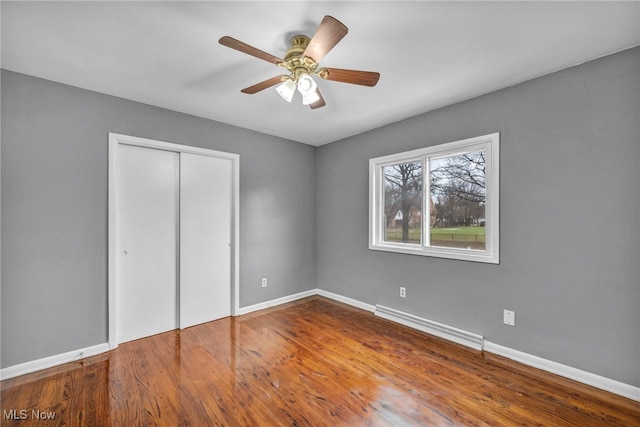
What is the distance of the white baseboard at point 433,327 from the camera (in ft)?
8.59

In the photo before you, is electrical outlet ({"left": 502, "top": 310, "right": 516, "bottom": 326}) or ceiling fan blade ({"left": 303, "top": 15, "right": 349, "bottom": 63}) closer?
ceiling fan blade ({"left": 303, "top": 15, "right": 349, "bottom": 63})

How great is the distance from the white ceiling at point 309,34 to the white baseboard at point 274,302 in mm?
2545

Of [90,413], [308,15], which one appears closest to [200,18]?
[308,15]

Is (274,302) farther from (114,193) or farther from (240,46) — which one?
(240,46)

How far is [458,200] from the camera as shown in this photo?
2881 mm

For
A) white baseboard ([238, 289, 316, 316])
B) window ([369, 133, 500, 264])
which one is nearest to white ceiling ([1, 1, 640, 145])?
window ([369, 133, 500, 264])

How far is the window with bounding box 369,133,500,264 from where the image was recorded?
8.59 feet

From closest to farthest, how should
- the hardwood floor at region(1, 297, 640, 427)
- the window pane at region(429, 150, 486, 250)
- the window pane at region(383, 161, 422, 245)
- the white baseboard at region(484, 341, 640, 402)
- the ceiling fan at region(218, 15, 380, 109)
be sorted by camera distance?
the ceiling fan at region(218, 15, 380, 109) → the hardwood floor at region(1, 297, 640, 427) → the white baseboard at region(484, 341, 640, 402) → the window pane at region(429, 150, 486, 250) → the window pane at region(383, 161, 422, 245)

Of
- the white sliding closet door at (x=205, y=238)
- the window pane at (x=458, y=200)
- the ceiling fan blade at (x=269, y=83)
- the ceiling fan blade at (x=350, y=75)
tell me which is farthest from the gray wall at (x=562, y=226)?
the white sliding closet door at (x=205, y=238)

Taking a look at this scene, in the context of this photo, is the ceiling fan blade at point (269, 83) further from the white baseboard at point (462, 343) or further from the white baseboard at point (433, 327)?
the white baseboard at point (433, 327)

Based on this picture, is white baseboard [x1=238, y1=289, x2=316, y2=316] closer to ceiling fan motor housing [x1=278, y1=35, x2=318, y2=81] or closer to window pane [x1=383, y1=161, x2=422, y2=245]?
window pane [x1=383, y1=161, x2=422, y2=245]

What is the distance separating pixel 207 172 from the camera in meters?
3.29

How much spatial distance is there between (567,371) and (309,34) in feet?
10.4

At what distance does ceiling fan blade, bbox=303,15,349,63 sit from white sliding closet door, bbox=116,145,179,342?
7.11ft
